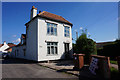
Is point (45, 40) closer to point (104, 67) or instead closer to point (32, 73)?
point (32, 73)

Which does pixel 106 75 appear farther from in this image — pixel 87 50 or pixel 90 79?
pixel 87 50

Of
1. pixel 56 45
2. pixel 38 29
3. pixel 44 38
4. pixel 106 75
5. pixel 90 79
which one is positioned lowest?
pixel 90 79

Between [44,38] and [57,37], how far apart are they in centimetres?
249

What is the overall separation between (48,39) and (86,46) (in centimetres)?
609

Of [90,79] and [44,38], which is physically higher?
[44,38]

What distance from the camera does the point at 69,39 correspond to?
15.9 meters

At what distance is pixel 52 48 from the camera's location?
13.1m

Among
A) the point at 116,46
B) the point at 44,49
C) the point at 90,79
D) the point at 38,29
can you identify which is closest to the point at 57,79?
the point at 90,79

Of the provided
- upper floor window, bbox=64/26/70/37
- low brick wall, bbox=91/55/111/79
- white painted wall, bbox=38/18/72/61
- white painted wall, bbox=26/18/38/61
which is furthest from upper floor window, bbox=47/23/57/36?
low brick wall, bbox=91/55/111/79

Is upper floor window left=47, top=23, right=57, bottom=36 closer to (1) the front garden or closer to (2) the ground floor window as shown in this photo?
(2) the ground floor window

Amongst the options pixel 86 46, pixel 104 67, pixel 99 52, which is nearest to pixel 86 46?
pixel 86 46

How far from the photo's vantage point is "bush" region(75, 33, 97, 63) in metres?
9.94

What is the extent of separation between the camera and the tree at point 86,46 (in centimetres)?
994

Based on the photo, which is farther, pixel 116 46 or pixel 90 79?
pixel 116 46
